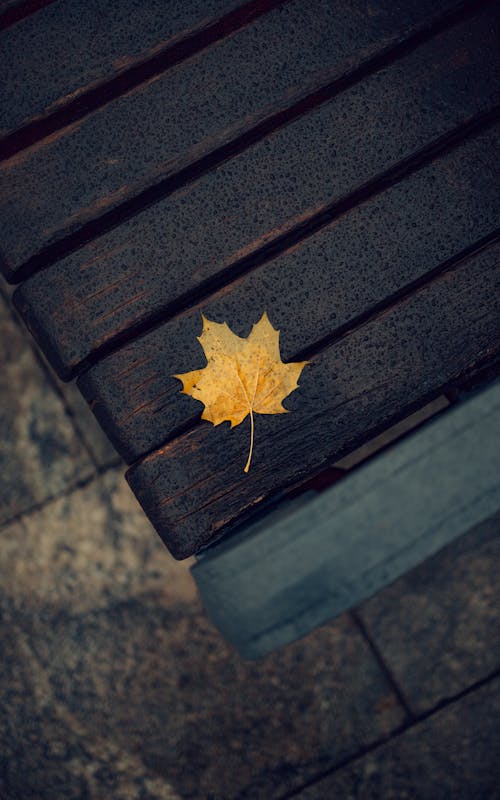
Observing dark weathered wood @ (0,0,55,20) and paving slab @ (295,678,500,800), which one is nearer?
dark weathered wood @ (0,0,55,20)

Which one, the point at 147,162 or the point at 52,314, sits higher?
the point at 147,162

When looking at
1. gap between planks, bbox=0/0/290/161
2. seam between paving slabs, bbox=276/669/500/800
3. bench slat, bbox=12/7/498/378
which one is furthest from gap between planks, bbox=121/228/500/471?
seam between paving slabs, bbox=276/669/500/800

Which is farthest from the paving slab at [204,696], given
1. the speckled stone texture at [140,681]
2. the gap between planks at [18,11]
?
the gap between planks at [18,11]

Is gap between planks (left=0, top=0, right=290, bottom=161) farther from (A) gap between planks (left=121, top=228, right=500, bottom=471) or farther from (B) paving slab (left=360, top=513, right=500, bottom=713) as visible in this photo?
(B) paving slab (left=360, top=513, right=500, bottom=713)

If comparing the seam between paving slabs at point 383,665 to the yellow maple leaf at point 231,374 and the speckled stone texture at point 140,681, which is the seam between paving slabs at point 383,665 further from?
the yellow maple leaf at point 231,374

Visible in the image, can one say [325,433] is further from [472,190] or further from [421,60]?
[421,60]

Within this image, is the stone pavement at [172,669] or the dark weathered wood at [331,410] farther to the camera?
the stone pavement at [172,669]

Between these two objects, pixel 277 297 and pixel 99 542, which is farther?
pixel 99 542

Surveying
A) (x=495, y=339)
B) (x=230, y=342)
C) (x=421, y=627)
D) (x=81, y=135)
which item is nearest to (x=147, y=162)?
(x=81, y=135)
